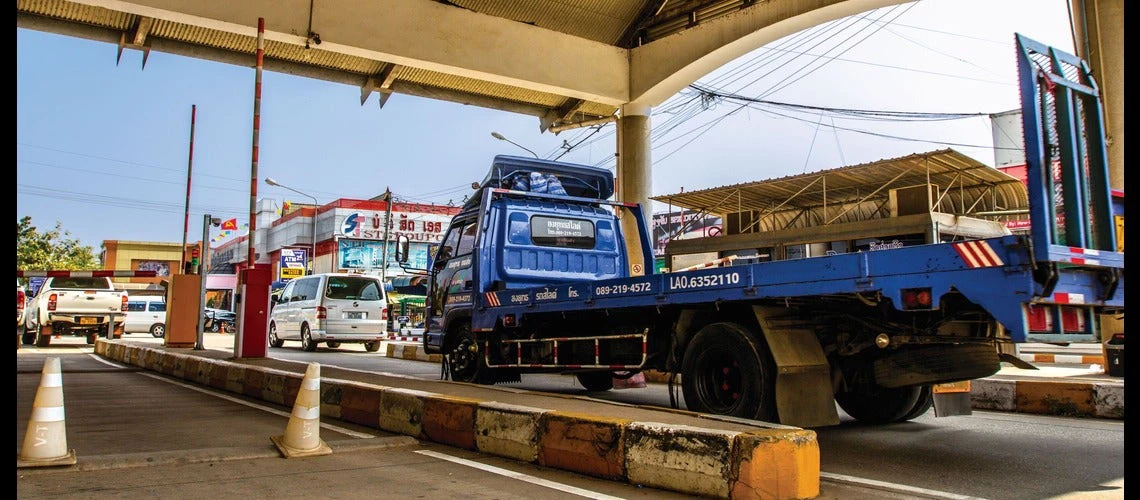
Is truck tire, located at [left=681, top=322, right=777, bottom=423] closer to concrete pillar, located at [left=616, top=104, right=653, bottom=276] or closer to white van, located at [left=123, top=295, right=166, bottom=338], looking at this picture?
concrete pillar, located at [left=616, top=104, right=653, bottom=276]

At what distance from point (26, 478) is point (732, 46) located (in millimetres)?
12693

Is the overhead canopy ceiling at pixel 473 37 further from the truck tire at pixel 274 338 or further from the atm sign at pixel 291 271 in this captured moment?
the atm sign at pixel 291 271

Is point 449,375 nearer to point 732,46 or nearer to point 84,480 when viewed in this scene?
point 84,480

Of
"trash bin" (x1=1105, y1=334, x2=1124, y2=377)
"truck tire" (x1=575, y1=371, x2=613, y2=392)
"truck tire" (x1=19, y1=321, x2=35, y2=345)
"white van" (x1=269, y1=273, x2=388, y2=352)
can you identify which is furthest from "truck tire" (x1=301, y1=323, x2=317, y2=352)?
"trash bin" (x1=1105, y1=334, x2=1124, y2=377)

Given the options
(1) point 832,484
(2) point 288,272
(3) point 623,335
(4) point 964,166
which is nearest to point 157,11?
(3) point 623,335

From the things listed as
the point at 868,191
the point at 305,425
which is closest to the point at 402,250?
the point at 305,425

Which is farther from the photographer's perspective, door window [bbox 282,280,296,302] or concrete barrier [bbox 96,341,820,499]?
door window [bbox 282,280,296,302]

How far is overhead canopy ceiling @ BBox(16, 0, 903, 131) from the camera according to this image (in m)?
12.7

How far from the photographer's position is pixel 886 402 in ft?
22.7

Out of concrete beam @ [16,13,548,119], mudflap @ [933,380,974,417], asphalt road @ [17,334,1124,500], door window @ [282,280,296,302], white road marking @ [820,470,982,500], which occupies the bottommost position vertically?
white road marking @ [820,470,982,500]

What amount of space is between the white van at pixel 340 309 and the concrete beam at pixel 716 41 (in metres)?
7.92

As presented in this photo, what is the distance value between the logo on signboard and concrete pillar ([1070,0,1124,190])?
37448mm

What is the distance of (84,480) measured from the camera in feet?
14.1

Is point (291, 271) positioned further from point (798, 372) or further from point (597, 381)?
point (798, 372)
